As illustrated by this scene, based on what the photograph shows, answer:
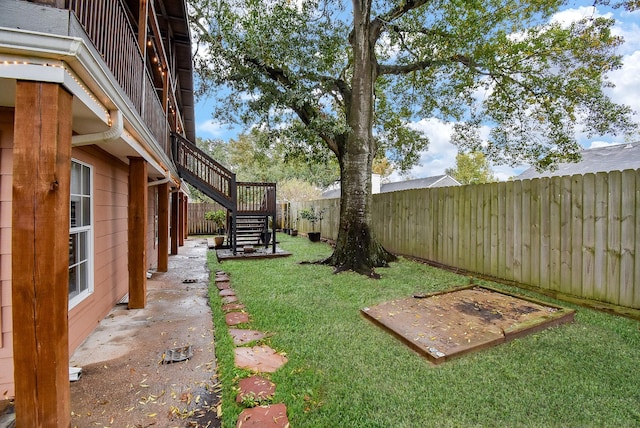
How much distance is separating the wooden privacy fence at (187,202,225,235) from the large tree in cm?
773

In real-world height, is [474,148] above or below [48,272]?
above

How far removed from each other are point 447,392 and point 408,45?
8.41 m

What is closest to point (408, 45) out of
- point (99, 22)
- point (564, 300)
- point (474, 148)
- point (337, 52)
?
point (337, 52)

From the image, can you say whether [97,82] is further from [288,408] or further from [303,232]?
[303,232]

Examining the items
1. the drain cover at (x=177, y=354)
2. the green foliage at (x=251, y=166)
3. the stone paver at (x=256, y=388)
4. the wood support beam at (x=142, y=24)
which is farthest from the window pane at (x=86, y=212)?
the green foliage at (x=251, y=166)

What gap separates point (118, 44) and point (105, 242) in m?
2.34

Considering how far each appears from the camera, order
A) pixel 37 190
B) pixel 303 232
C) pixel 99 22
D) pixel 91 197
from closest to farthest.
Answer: pixel 37 190
pixel 99 22
pixel 91 197
pixel 303 232

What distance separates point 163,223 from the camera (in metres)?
6.02

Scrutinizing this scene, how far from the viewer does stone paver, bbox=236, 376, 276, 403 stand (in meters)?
2.11

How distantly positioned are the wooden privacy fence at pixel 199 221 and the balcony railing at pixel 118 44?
11.3m

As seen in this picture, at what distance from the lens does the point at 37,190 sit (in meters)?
1.54

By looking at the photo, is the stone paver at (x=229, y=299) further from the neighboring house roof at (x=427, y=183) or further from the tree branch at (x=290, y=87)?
the neighboring house roof at (x=427, y=183)

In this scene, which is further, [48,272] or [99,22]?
[99,22]

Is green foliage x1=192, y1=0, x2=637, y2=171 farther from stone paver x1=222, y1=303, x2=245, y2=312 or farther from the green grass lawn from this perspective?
the green grass lawn
